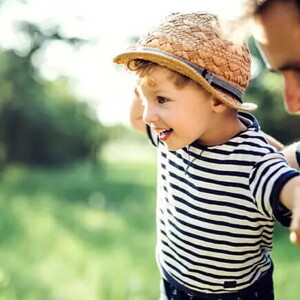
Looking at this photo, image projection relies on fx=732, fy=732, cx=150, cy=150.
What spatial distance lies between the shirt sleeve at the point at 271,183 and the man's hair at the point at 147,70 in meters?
0.25

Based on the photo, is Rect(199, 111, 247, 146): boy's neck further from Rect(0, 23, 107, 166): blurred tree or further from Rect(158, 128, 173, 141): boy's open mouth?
Rect(0, 23, 107, 166): blurred tree

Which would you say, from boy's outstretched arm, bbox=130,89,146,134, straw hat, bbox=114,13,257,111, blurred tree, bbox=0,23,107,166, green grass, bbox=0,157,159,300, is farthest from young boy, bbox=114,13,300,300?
blurred tree, bbox=0,23,107,166

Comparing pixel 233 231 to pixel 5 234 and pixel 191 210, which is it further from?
pixel 5 234

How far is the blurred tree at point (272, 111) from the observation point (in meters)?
6.43

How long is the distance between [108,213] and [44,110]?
3.95 meters

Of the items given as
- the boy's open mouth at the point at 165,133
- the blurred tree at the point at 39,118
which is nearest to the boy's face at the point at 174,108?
the boy's open mouth at the point at 165,133

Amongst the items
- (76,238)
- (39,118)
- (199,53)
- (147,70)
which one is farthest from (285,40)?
(39,118)

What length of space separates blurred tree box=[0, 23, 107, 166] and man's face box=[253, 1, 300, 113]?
351 inches

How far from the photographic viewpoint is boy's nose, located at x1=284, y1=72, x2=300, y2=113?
142 cm

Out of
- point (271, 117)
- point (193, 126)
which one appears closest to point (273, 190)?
point (193, 126)

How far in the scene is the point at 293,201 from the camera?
4.47ft

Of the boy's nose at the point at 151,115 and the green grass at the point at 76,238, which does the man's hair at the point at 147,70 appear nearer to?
the boy's nose at the point at 151,115

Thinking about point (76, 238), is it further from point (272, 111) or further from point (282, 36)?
→ point (282, 36)

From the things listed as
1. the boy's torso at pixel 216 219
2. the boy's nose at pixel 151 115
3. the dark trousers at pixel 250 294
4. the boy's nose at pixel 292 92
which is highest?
the boy's nose at pixel 292 92
